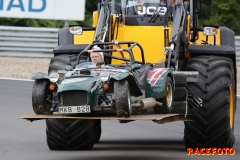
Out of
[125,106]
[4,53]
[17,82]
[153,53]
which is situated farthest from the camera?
[4,53]

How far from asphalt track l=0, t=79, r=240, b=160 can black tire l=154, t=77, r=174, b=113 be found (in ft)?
2.56

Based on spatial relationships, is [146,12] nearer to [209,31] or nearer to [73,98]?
[209,31]

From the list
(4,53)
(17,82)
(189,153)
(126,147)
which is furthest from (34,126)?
(4,53)

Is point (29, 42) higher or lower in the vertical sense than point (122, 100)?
lower

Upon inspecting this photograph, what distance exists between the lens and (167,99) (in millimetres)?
11125

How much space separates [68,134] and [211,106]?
6.96 ft

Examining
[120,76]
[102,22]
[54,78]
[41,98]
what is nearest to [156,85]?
[120,76]

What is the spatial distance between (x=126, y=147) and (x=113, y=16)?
2.05 meters

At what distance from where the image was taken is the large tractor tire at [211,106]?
38.8 feet

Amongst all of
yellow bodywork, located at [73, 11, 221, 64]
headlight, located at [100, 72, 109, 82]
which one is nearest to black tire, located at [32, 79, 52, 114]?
headlight, located at [100, 72, 109, 82]

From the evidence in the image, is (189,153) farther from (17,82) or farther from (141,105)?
(17,82)

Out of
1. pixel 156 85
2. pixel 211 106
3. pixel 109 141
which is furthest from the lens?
pixel 109 141

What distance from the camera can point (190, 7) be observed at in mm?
15109

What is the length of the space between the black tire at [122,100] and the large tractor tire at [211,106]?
1.99 meters
